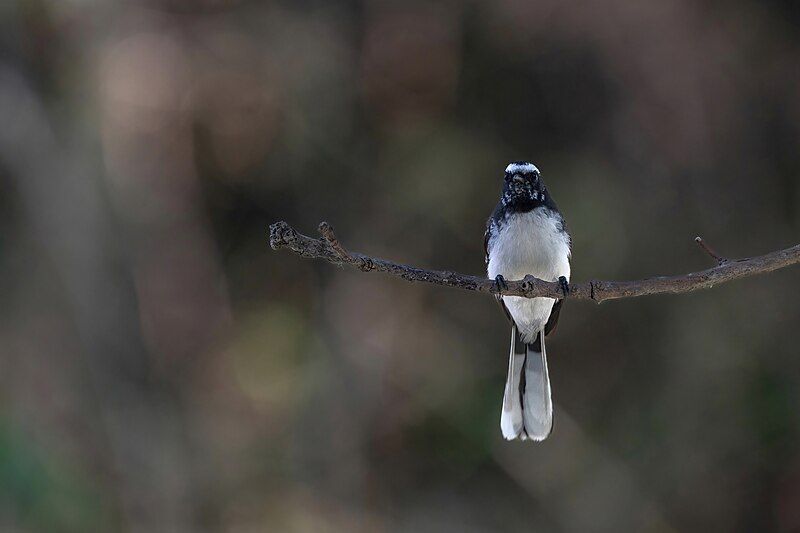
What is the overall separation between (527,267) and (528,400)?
731 millimetres

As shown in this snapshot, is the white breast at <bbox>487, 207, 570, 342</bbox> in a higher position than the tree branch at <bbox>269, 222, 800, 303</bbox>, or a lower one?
higher

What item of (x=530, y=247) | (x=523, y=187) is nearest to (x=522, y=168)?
(x=523, y=187)

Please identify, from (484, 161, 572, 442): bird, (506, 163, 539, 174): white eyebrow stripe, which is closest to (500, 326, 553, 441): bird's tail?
(484, 161, 572, 442): bird

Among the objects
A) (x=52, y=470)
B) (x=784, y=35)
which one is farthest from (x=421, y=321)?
(x=784, y=35)

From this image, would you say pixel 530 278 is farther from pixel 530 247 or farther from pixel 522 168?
pixel 522 168

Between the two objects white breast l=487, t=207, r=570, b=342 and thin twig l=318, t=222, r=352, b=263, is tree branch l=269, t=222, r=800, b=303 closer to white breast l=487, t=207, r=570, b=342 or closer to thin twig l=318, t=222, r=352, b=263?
thin twig l=318, t=222, r=352, b=263

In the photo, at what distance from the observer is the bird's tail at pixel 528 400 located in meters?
4.30

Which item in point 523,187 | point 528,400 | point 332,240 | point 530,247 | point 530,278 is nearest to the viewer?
point 332,240

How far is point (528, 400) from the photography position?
4.37 metres

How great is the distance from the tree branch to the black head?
39.6 inches

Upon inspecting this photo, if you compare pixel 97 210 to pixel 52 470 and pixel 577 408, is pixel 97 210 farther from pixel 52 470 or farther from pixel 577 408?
pixel 577 408

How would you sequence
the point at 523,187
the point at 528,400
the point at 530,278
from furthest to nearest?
the point at 528,400, the point at 523,187, the point at 530,278

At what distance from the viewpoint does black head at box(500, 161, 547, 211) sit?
404cm

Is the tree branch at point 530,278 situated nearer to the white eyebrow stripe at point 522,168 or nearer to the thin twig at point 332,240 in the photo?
the thin twig at point 332,240
